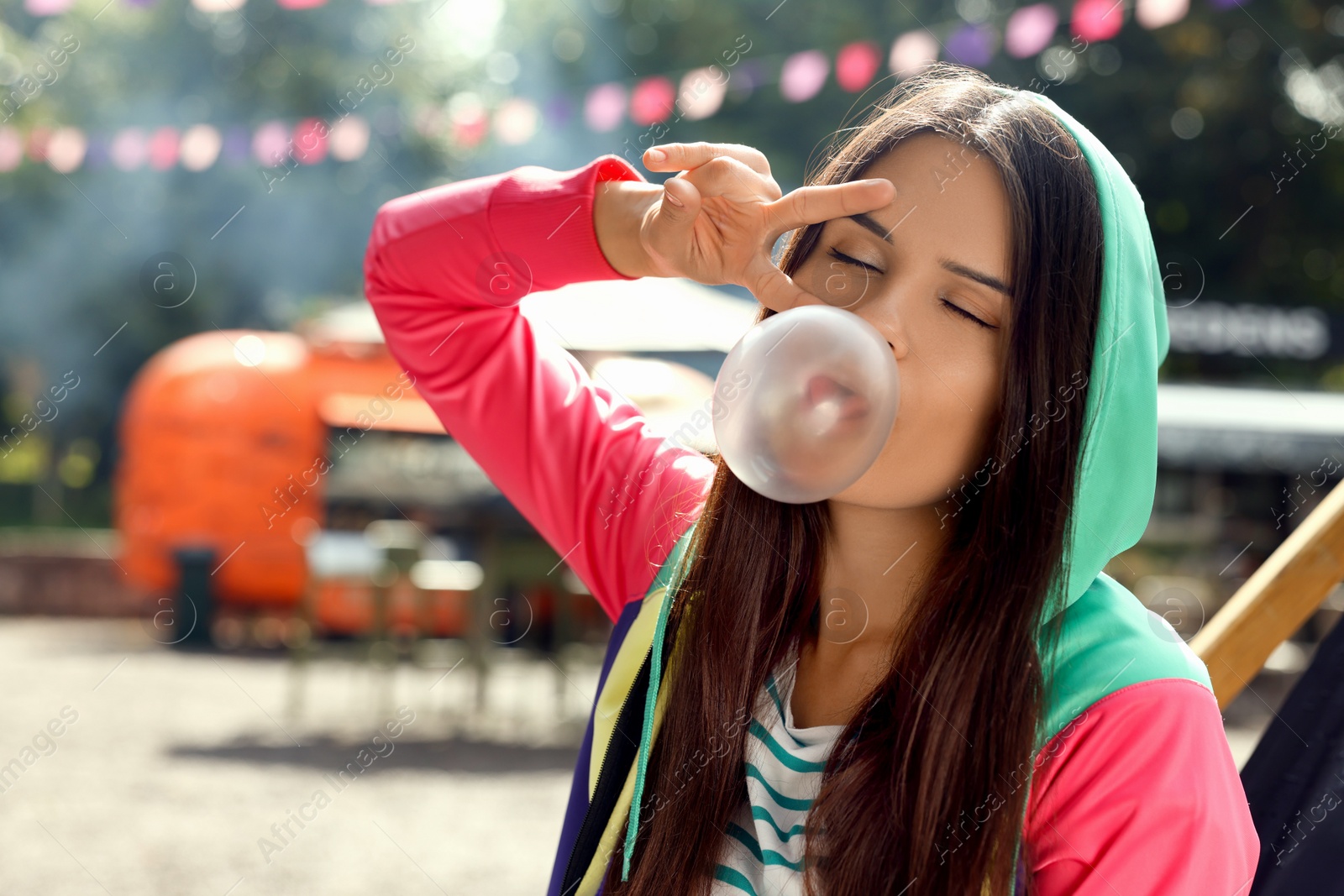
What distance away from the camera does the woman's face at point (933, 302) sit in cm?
125

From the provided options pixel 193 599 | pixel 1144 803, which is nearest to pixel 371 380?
pixel 193 599

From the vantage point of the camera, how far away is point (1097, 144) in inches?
53.4

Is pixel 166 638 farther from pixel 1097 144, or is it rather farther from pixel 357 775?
pixel 1097 144

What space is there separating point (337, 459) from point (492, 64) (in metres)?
11.9

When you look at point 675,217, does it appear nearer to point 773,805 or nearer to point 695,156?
point 695,156

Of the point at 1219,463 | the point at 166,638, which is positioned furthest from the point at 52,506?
the point at 1219,463

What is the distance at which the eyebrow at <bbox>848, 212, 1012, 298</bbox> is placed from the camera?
49.8 inches

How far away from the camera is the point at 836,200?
122 cm

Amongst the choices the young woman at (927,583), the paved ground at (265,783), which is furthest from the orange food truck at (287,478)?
the young woman at (927,583)

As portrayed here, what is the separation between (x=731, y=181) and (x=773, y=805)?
2.27 ft

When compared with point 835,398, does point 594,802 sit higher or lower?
lower

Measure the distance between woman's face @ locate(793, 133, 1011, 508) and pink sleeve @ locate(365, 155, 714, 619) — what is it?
1.13 ft

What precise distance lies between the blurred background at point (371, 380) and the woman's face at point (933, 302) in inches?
17.2

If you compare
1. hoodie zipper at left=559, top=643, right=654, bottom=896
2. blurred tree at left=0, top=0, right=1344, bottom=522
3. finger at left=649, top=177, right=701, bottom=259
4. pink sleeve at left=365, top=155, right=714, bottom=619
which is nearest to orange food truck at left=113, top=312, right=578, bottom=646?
blurred tree at left=0, top=0, right=1344, bottom=522
